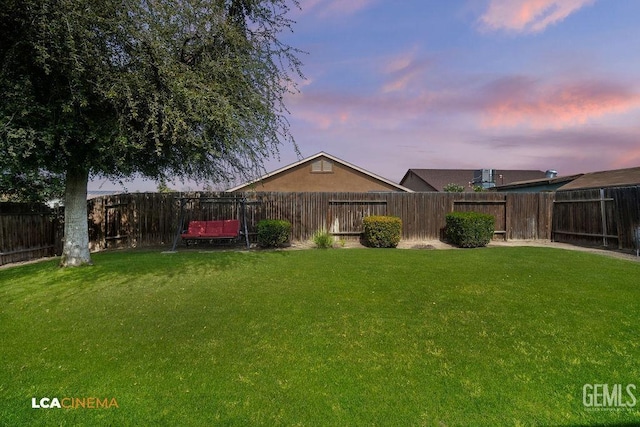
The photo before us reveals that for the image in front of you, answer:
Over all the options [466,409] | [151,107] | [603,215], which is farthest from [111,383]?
[603,215]

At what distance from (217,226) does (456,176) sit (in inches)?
1067

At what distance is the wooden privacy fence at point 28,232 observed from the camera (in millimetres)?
9102

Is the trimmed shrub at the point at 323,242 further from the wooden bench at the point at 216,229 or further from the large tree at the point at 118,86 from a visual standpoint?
the large tree at the point at 118,86

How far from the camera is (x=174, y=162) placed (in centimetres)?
888

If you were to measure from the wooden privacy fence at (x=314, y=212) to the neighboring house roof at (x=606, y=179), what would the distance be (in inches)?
162

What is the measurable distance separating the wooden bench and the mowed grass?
4.88 meters

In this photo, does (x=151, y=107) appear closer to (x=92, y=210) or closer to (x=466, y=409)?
(x=466, y=409)

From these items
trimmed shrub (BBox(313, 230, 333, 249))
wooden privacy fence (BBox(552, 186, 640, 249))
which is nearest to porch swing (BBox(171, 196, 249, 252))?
trimmed shrub (BBox(313, 230, 333, 249))

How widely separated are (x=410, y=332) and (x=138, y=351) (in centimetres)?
302

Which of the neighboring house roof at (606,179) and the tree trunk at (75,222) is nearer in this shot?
the tree trunk at (75,222)

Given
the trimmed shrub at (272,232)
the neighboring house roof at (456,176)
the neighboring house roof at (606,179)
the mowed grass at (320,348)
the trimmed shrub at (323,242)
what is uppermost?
the neighboring house roof at (456,176)

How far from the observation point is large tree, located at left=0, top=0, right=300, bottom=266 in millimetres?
5605

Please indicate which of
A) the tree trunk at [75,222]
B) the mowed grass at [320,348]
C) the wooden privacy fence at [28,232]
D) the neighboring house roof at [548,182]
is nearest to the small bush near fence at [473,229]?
the mowed grass at [320,348]

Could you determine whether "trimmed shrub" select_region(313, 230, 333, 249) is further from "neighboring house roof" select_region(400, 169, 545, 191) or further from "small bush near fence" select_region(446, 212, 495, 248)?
"neighboring house roof" select_region(400, 169, 545, 191)
